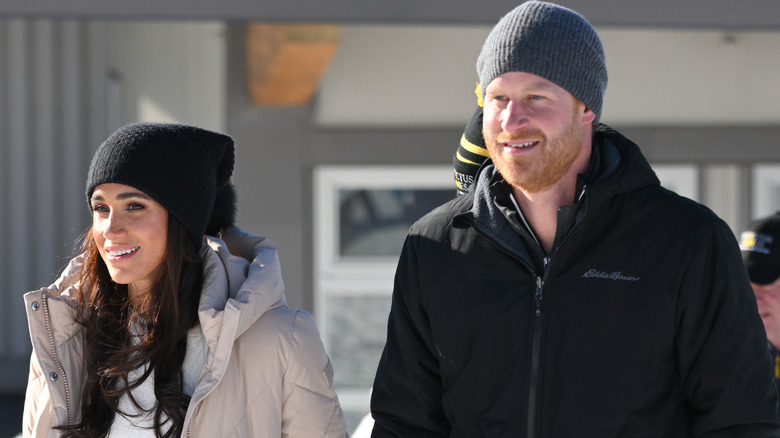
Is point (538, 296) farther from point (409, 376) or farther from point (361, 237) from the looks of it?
point (361, 237)

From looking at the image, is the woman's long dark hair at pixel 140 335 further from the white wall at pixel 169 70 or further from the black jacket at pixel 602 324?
the white wall at pixel 169 70

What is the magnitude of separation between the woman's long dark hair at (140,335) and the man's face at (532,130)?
79 centimetres

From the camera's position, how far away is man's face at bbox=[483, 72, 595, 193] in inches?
65.0

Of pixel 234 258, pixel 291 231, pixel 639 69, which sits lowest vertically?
pixel 291 231

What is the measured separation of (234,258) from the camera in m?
2.12

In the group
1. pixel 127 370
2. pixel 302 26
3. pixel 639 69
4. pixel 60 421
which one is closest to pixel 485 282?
pixel 127 370

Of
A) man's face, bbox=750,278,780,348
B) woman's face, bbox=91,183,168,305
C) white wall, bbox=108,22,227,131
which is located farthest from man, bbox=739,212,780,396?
white wall, bbox=108,22,227,131

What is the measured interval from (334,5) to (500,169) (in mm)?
1559

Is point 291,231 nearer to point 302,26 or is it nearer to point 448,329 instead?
point 302,26

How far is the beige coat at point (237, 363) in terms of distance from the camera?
1.93 metres

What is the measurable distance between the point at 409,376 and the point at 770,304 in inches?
57.5

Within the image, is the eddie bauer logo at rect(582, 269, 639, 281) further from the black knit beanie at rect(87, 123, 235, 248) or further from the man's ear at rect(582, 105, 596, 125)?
the black knit beanie at rect(87, 123, 235, 248)

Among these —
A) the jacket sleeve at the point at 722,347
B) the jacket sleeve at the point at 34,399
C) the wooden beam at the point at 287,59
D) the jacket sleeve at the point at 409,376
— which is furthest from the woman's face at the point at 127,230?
the wooden beam at the point at 287,59

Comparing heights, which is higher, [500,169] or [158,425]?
[500,169]
